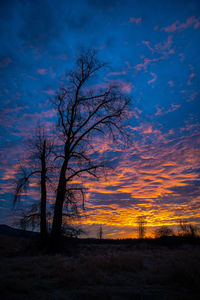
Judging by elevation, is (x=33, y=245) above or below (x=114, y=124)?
below

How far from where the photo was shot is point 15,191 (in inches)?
512

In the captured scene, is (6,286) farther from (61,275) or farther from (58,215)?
(58,215)

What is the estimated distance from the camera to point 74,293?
368 centimetres

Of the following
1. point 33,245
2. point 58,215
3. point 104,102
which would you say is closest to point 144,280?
point 58,215

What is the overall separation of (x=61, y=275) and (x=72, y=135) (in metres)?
9.44

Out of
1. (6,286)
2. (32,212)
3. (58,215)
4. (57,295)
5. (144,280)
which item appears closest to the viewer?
(57,295)

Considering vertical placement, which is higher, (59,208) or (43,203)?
(43,203)

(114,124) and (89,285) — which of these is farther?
(114,124)

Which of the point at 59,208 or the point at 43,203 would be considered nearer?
the point at 59,208

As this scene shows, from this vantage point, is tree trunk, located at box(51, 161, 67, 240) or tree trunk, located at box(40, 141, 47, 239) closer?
tree trunk, located at box(51, 161, 67, 240)

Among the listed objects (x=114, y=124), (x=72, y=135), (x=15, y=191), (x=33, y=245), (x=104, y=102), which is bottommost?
(x=33, y=245)

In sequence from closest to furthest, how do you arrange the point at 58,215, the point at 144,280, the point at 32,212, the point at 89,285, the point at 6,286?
1. the point at 6,286
2. the point at 89,285
3. the point at 144,280
4. the point at 58,215
5. the point at 32,212

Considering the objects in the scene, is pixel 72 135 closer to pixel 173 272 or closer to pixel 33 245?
pixel 33 245

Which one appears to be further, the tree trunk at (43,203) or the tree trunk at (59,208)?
the tree trunk at (43,203)
